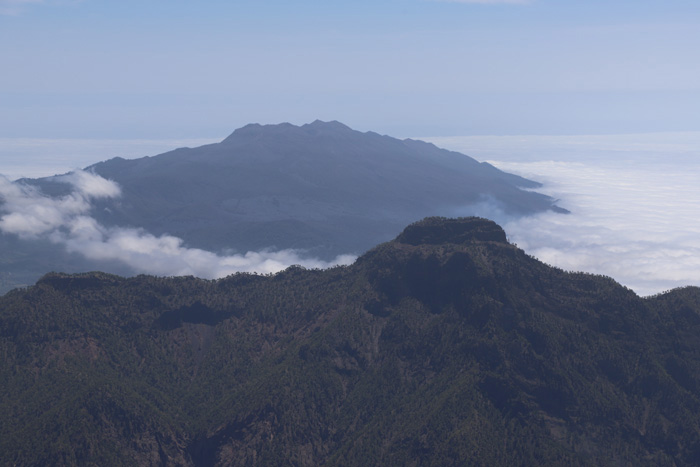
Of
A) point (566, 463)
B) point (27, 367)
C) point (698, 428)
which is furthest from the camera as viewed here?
point (27, 367)

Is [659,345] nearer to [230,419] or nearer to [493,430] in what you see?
[493,430]

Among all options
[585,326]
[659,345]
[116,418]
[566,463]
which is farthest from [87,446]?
[659,345]

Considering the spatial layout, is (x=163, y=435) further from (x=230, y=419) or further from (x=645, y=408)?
(x=645, y=408)

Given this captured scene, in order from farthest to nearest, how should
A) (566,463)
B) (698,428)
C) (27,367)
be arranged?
(27,367) → (698,428) → (566,463)

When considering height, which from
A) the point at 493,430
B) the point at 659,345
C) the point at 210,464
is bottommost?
→ the point at 210,464

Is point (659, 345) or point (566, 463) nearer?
point (566, 463)

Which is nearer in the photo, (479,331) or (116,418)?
(116,418)

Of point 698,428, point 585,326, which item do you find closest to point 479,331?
point 585,326

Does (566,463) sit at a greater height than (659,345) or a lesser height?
lesser

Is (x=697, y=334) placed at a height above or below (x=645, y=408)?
above
